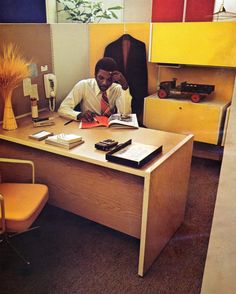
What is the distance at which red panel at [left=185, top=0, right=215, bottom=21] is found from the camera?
3.15 m

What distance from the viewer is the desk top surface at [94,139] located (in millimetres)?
1675

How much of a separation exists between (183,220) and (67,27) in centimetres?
207

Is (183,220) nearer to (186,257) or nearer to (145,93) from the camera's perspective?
(186,257)

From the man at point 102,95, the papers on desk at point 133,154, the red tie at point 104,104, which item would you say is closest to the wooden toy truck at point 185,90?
the man at point 102,95

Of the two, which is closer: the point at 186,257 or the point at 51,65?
the point at 186,257

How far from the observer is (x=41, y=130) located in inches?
84.5

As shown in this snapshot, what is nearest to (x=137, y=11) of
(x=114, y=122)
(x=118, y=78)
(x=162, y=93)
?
(x=162, y=93)

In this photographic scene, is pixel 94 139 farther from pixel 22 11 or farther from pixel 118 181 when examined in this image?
pixel 22 11

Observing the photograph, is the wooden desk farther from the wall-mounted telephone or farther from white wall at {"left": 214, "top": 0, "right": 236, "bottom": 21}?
white wall at {"left": 214, "top": 0, "right": 236, "bottom": 21}

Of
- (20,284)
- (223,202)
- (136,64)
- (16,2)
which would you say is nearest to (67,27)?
(16,2)

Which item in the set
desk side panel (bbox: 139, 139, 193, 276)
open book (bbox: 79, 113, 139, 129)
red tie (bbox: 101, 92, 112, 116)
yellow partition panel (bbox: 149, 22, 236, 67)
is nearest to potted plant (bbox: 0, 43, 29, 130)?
open book (bbox: 79, 113, 139, 129)

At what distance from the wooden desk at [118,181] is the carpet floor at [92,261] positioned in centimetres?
10

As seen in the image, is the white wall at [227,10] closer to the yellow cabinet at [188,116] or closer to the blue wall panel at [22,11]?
the yellow cabinet at [188,116]

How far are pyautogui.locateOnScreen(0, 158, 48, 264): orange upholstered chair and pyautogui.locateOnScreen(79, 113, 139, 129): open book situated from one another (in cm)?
62
